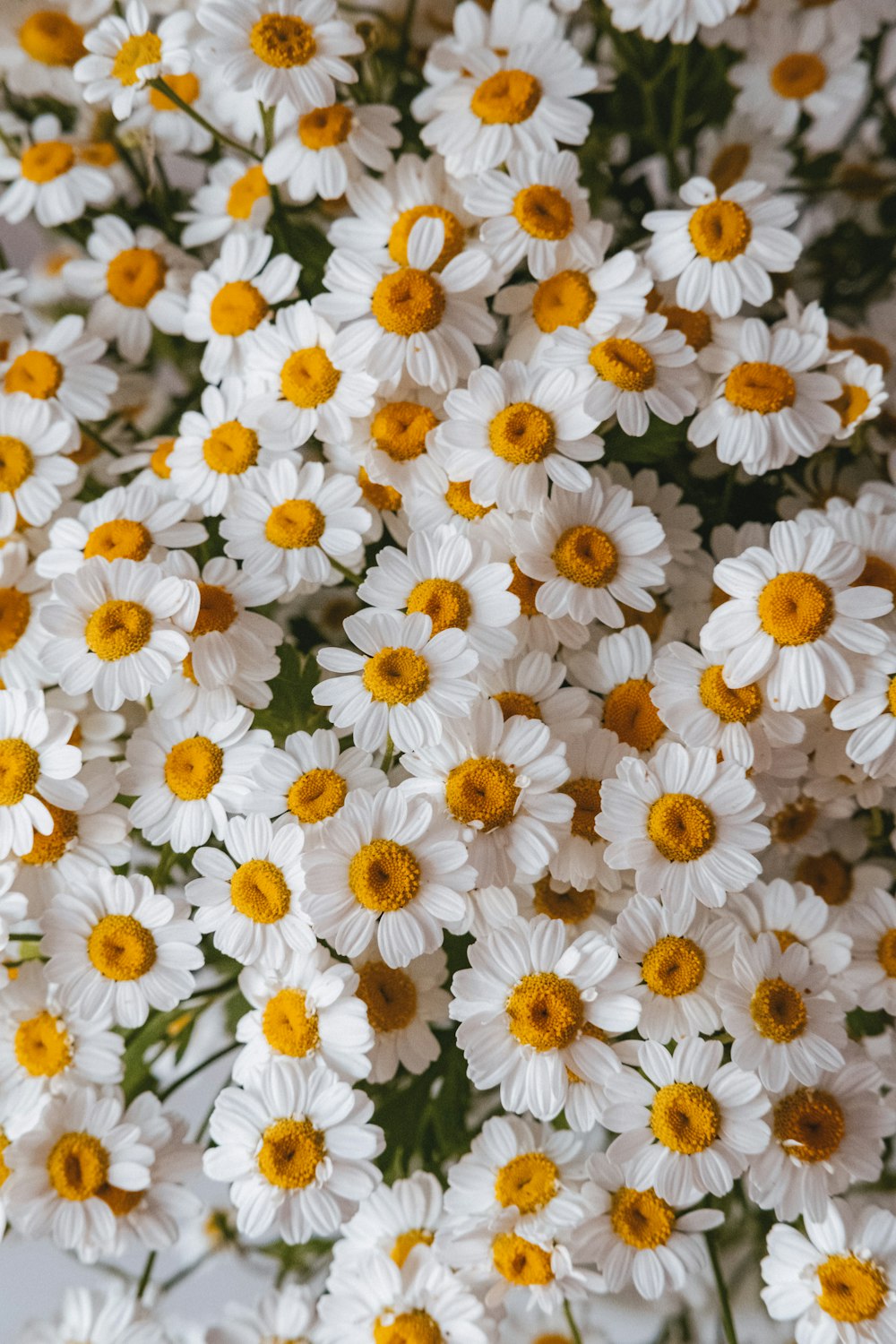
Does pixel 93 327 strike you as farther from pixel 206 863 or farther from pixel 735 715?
pixel 735 715

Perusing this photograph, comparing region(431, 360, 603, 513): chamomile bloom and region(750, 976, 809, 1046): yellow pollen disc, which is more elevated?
region(431, 360, 603, 513): chamomile bloom

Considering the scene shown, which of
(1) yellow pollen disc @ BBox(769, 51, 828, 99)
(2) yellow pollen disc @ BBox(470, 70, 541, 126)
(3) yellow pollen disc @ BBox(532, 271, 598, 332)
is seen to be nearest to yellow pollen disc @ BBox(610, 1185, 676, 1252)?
(3) yellow pollen disc @ BBox(532, 271, 598, 332)

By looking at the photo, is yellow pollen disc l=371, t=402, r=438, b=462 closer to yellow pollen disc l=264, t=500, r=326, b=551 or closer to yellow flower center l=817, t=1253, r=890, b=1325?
yellow pollen disc l=264, t=500, r=326, b=551

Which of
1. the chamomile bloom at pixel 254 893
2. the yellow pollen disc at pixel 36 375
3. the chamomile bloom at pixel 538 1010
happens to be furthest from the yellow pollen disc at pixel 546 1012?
the yellow pollen disc at pixel 36 375

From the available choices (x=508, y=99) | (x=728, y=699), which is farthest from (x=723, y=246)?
(x=728, y=699)

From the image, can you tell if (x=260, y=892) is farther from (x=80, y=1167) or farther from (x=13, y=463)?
(x=13, y=463)

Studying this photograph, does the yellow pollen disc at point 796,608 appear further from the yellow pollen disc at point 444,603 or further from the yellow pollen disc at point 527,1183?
the yellow pollen disc at point 527,1183
